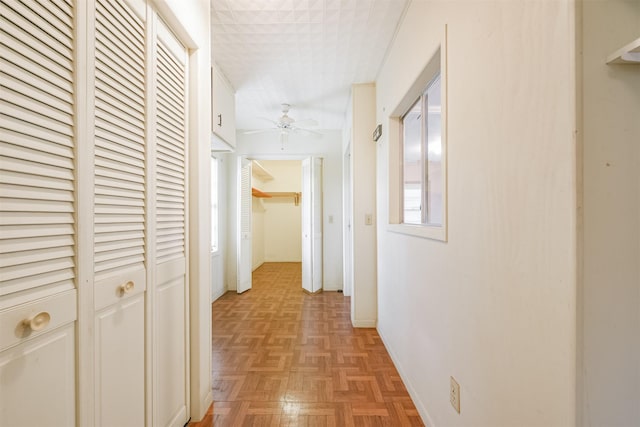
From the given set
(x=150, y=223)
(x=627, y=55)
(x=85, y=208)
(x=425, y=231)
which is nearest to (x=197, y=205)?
(x=150, y=223)

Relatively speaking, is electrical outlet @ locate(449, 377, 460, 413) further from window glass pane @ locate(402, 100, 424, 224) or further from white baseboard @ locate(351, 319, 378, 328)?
white baseboard @ locate(351, 319, 378, 328)

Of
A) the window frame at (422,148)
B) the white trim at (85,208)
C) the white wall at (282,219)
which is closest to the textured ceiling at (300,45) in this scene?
the window frame at (422,148)

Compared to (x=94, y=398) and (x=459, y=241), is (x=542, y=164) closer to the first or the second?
(x=459, y=241)

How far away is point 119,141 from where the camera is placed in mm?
1107

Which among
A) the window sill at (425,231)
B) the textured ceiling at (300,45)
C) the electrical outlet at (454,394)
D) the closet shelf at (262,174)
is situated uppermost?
the textured ceiling at (300,45)

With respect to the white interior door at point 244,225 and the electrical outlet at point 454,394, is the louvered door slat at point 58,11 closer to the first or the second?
the electrical outlet at point 454,394

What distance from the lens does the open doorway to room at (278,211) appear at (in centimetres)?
467

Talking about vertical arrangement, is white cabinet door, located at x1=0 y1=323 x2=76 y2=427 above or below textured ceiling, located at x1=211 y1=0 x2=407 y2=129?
below

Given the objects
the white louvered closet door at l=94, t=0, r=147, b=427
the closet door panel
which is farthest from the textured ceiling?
the closet door panel

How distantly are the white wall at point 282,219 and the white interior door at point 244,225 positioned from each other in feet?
10.3

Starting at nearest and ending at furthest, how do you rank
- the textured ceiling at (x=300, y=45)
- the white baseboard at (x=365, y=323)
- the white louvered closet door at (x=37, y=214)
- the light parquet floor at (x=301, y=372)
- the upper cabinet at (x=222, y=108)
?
1. the white louvered closet door at (x=37, y=214)
2. the light parquet floor at (x=301, y=372)
3. the textured ceiling at (x=300, y=45)
4. the upper cabinet at (x=222, y=108)
5. the white baseboard at (x=365, y=323)

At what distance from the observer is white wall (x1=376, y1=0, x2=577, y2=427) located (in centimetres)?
72

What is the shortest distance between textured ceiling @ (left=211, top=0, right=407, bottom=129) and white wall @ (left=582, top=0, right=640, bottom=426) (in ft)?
5.38

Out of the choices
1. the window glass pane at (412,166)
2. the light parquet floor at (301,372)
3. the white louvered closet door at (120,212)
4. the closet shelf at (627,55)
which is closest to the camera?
the closet shelf at (627,55)
